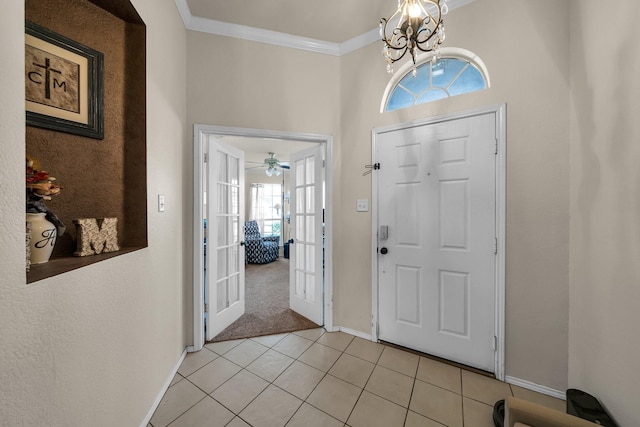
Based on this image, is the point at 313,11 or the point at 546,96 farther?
the point at 313,11

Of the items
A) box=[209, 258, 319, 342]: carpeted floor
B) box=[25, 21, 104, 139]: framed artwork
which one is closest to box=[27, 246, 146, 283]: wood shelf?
box=[25, 21, 104, 139]: framed artwork

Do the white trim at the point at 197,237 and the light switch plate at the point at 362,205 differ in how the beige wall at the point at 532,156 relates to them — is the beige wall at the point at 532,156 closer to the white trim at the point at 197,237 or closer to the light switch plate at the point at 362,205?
the light switch plate at the point at 362,205

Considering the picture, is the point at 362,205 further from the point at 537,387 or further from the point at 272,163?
the point at 272,163

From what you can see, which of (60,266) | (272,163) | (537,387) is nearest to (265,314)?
(60,266)

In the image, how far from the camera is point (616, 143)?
129 centimetres

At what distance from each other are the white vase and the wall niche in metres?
0.12

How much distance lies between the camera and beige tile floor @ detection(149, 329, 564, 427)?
154 cm

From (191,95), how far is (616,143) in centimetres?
295

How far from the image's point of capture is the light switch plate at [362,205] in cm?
243

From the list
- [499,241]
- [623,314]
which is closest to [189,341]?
[499,241]

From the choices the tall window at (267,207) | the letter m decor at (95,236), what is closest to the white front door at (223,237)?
the letter m decor at (95,236)

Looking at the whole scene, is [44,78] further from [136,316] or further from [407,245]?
[407,245]

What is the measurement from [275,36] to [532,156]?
2436 mm

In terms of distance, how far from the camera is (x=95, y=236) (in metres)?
1.24
